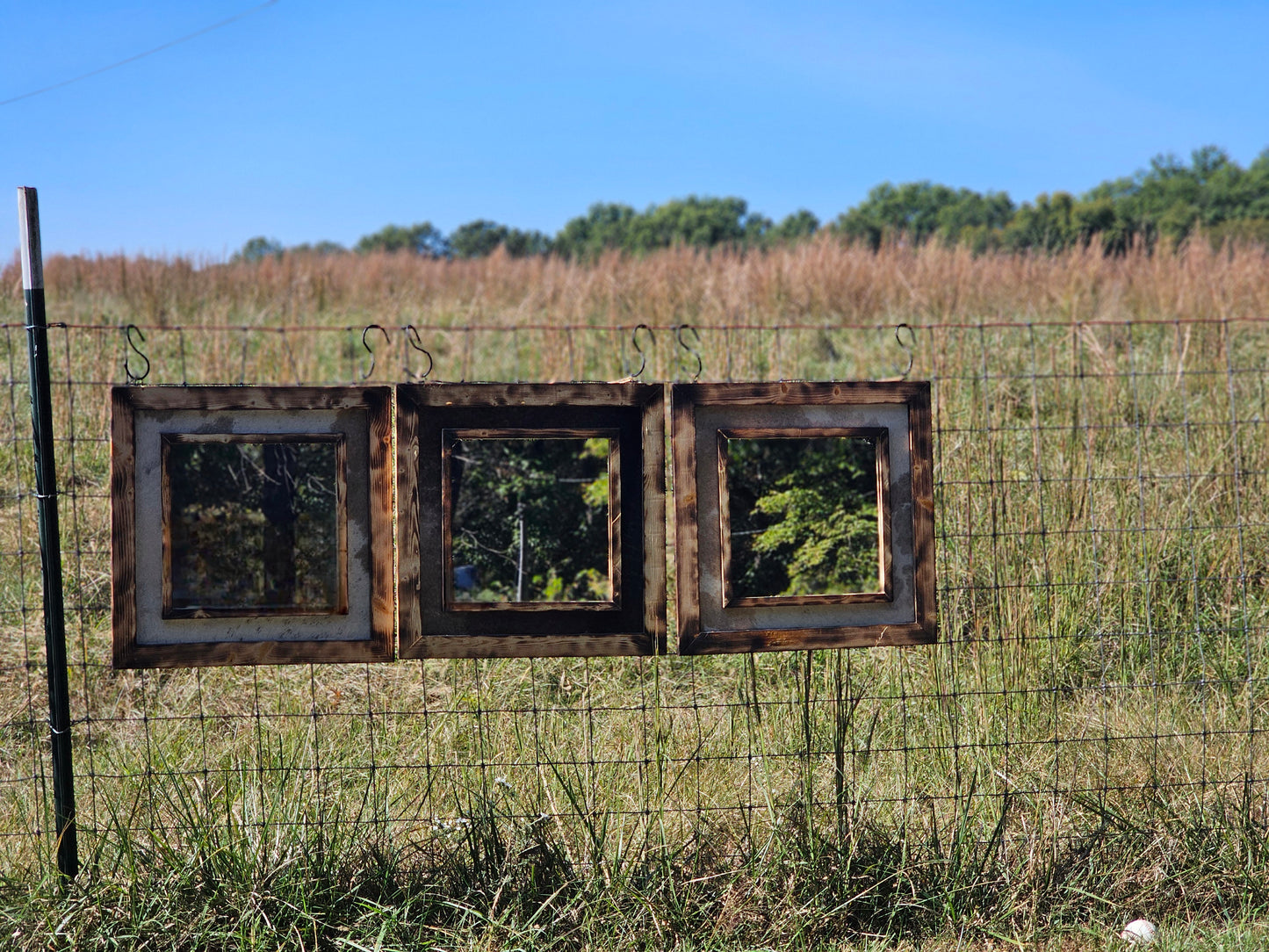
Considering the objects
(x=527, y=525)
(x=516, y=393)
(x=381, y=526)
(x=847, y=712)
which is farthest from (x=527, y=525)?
(x=516, y=393)

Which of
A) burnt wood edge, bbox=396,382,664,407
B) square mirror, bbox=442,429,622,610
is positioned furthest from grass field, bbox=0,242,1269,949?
square mirror, bbox=442,429,622,610

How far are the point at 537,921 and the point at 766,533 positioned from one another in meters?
4.23

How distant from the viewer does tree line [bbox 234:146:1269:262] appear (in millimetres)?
16156

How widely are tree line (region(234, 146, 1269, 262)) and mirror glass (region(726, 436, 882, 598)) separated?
5.44 metres

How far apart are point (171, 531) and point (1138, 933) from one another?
329cm

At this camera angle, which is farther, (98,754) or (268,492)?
(268,492)

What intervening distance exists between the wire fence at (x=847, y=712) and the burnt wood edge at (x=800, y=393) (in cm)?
23

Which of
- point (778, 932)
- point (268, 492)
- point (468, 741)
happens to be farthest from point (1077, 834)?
point (268, 492)

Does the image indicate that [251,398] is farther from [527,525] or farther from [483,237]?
[483,237]

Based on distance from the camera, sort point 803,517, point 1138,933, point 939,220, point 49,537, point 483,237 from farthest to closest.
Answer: point 483,237 → point 939,220 → point 803,517 → point 1138,933 → point 49,537

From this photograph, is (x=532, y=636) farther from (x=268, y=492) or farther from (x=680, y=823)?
(x=268, y=492)

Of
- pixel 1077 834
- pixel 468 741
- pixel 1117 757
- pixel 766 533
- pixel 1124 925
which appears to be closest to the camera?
Answer: pixel 1124 925

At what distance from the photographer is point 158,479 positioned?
3.28 m

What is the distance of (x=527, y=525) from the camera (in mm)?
7828
